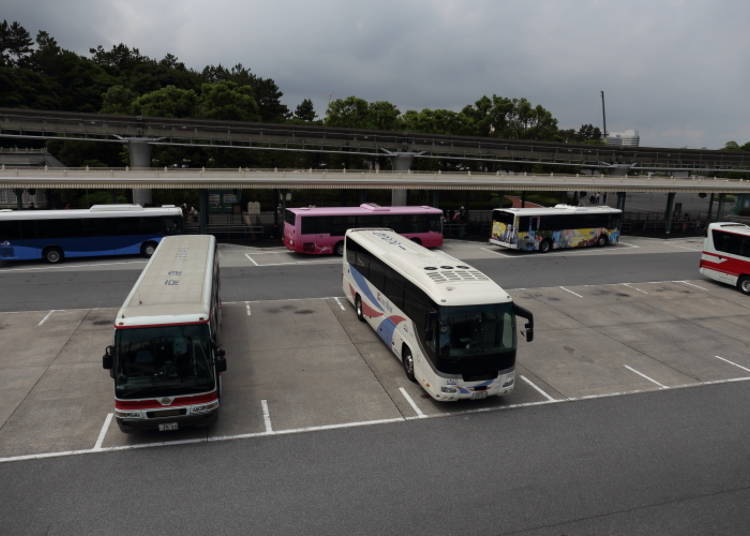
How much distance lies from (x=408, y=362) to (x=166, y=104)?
55902 millimetres

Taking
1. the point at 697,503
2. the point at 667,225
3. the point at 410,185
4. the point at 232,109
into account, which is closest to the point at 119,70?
the point at 232,109

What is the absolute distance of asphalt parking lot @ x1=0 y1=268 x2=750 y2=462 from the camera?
35.5ft

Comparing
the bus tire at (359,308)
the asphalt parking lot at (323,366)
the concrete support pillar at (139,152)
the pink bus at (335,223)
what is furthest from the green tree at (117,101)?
the bus tire at (359,308)

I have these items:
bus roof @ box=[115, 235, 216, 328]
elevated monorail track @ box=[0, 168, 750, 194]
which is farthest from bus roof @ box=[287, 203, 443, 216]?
bus roof @ box=[115, 235, 216, 328]

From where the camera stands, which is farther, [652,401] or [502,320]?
[652,401]

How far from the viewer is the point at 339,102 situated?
214ft

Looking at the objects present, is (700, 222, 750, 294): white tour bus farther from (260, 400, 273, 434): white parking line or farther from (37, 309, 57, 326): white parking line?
(37, 309, 57, 326): white parking line

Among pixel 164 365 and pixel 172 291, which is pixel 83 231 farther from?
pixel 164 365

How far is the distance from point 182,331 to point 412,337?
5419mm

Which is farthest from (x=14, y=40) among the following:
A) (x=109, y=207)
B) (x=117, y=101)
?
(x=109, y=207)

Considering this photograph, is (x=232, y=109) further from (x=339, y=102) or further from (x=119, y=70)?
(x=119, y=70)

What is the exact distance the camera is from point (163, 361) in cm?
956

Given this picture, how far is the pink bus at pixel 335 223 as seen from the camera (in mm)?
28141

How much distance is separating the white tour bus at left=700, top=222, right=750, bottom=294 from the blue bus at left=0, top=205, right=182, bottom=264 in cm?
2649
